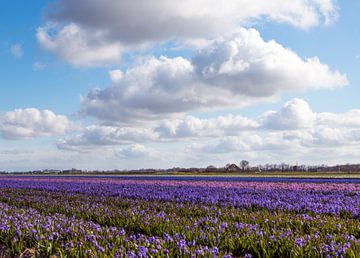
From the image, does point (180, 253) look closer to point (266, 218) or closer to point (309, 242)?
point (309, 242)

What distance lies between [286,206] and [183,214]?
3.94 meters

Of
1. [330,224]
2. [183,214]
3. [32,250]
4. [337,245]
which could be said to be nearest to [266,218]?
[330,224]

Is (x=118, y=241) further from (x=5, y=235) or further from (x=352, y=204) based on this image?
(x=352, y=204)

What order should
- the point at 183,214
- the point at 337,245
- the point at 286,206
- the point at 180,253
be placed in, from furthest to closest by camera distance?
the point at 286,206 → the point at 183,214 → the point at 337,245 → the point at 180,253

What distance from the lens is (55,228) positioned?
1013 cm

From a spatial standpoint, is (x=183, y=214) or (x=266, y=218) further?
(x=183, y=214)

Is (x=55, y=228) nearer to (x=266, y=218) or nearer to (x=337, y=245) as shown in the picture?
(x=266, y=218)

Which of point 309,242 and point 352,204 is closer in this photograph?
point 309,242

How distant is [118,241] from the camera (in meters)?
8.15

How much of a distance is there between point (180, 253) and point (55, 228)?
443 centimetres

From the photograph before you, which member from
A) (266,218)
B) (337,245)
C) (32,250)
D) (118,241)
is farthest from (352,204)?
(32,250)

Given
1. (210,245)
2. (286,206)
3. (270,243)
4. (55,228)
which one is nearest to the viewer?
(270,243)

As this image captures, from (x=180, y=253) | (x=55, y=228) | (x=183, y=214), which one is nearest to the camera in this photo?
(x=180, y=253)

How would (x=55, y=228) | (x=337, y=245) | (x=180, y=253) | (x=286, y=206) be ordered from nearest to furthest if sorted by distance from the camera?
1. (x=180, y=253)
2. (x=337, y=245)
3. (x=55, y=228)
4. (x=286, y=206)
